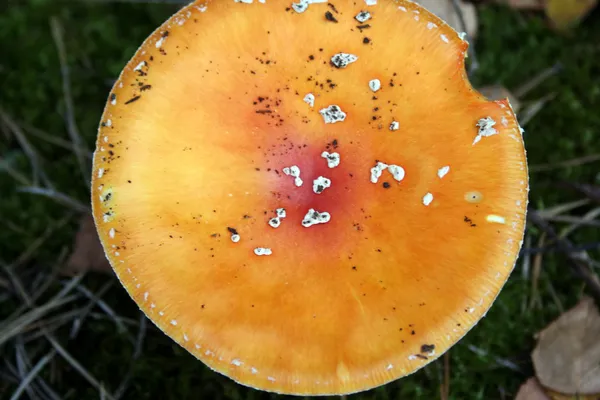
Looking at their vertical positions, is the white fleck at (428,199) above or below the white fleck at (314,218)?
above

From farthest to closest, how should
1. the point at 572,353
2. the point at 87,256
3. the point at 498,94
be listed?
the point at 498,94 < the point at 87,256 < the point at 572,353

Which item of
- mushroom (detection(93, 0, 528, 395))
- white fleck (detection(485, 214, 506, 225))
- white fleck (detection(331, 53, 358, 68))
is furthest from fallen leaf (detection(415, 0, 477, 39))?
white fleck (detection(485, 214, 506, 225))

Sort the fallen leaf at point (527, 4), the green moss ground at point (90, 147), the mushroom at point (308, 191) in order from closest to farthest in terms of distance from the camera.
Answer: the mushroom at point (308, 191)
the green moss ground at point (90, 147)
the fallen leaf at point (527, 4)

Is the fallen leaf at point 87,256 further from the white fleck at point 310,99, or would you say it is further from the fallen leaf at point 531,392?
the fallen leaf at point 531,392

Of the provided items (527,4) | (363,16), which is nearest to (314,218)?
(363,16)

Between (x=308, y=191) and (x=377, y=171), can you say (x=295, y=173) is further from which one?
(x=377, y=171)

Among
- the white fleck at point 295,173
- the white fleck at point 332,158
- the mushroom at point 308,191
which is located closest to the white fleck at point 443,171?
the mushroom at point 308,191
